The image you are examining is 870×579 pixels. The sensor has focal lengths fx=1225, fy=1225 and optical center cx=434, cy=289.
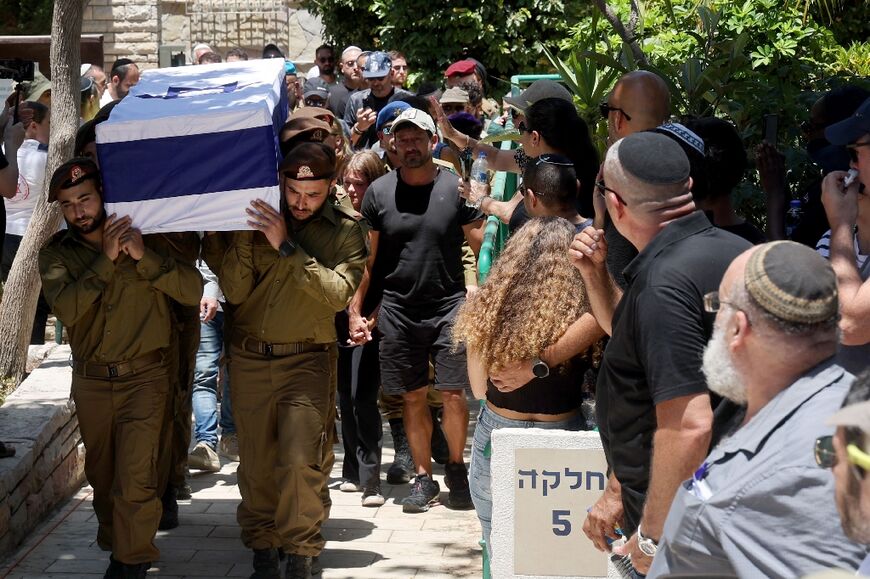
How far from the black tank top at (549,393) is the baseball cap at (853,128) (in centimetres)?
133

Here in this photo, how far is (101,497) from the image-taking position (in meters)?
5.88

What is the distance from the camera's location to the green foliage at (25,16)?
21.6m

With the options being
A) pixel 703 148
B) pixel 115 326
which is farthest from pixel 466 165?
pixel 703 148

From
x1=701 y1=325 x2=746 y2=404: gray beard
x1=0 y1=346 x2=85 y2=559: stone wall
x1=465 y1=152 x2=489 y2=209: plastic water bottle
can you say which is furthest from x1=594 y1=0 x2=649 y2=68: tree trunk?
x1=701 y1=325 x2=746 y2=404: gray beard

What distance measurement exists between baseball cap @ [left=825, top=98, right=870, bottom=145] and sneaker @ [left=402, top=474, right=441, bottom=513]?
347 cm

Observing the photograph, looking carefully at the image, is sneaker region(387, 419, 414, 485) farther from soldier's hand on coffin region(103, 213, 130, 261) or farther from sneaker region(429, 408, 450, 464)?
soldier's hand on coffin region(103, 213, 130, 261)

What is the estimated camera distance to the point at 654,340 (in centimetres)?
332

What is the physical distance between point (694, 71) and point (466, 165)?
329 cm

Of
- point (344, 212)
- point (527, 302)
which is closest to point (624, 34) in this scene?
point (344, 212)

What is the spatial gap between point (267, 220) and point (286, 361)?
0.71 meters

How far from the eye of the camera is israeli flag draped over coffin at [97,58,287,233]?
17.6 ft

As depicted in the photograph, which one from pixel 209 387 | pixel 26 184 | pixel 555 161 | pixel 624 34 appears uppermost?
pixel 624 34

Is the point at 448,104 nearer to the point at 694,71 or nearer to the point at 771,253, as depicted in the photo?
the point at 694,71

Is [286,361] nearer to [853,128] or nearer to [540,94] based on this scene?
[540,94]
